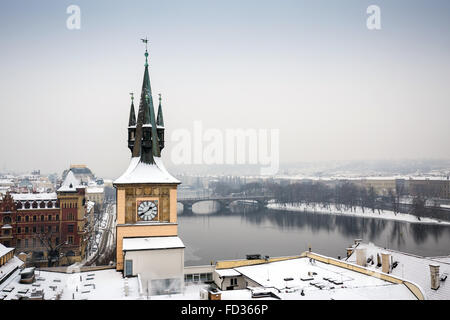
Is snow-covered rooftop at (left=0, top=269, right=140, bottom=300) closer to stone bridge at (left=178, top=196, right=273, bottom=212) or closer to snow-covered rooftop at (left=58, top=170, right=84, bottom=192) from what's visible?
snow-covered rooftop at (left=58, top=170, right=84, bottom=192)

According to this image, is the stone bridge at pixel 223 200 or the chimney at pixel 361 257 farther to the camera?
the stone bridge at pixel 223 200

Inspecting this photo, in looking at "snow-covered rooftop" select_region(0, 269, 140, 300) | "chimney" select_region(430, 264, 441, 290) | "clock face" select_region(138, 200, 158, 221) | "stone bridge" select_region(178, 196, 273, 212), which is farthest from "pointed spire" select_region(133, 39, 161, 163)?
"stone bridge" select_region(178, 196, 273, 212)

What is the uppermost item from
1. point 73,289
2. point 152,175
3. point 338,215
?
point 152,175

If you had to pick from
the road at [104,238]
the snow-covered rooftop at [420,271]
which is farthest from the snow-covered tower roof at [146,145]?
the road at [104,238]

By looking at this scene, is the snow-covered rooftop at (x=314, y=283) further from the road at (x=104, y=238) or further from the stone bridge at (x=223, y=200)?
→ the stone bridge at (x=223, y=200)

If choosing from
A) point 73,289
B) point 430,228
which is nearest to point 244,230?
point 430,228
